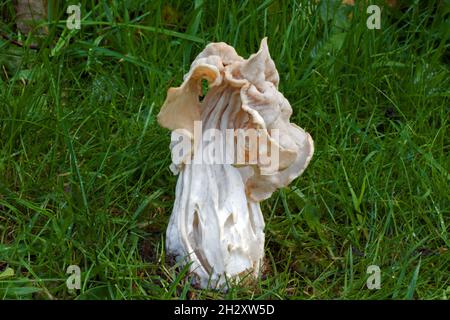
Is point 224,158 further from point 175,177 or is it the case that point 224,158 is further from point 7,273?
point 7,273

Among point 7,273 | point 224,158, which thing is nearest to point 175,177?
point 224,158

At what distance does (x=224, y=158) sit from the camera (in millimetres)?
2674

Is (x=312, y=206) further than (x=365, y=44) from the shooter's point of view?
No

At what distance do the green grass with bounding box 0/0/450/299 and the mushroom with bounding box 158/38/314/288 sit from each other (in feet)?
0.35

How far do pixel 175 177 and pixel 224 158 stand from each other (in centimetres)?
53

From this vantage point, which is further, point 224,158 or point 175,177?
point 175,177

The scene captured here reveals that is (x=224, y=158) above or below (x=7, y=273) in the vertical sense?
above

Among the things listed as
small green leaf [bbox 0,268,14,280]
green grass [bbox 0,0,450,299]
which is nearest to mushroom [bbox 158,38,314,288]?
green grass [bbox 0,0,450,299]

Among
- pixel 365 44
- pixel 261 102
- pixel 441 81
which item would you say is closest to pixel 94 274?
pixel 261 102

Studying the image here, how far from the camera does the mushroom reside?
2586 millimetres

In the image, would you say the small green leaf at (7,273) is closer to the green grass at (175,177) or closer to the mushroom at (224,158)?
the green grass at (175,177)

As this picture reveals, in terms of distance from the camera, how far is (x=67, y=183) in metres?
3.10

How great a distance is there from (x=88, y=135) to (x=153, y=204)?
1.51 ft
